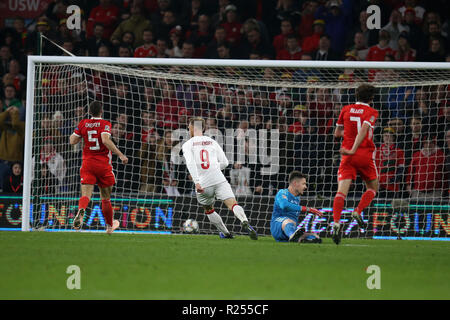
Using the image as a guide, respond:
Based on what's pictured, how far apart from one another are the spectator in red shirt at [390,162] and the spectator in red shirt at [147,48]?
204 inches

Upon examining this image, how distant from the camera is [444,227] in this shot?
11469mm

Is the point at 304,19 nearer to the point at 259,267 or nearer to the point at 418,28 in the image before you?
the point at 418,28

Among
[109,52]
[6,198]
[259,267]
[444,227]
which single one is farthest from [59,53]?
[259,267]

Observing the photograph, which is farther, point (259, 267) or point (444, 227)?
point (444, 227)

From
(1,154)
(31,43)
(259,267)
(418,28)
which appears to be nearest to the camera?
(259,267)

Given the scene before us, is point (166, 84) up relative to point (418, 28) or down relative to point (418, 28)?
down

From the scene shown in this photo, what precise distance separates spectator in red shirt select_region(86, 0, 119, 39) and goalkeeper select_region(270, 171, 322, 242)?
26.2 ft

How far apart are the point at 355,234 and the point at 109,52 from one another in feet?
21.2

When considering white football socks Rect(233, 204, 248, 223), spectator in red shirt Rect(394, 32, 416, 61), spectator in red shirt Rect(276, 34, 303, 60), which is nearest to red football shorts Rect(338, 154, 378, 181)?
white football socks Rect(233, 204, 248, 223)

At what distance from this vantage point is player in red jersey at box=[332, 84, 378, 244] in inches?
330

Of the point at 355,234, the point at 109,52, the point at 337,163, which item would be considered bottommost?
the point at 355,234

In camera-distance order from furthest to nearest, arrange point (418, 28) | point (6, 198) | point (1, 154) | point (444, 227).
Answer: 1. point (418, 28)
2. point (1, 154)
3. point (6, 198)
4. point (444, 227)

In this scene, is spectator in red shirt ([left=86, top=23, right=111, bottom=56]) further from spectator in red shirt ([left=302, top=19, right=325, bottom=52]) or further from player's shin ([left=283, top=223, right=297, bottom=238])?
player's shin ([left=283, top=223, right=297, bottom=238])

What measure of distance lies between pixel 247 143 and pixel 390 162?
8.23ft
